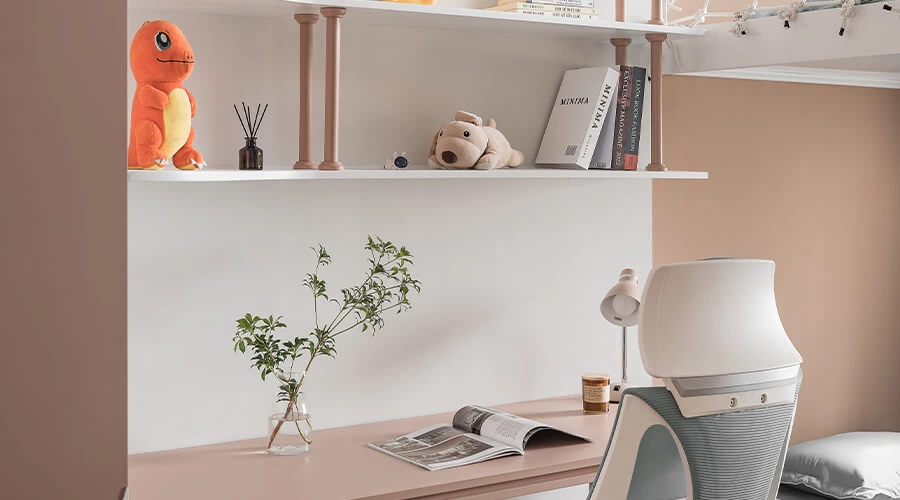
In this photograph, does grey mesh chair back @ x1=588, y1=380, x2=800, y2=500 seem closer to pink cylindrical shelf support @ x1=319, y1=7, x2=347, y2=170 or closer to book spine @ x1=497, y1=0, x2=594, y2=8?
pink cylindrical shelf support @ x1=319, y1=7, x2=347, y2=170

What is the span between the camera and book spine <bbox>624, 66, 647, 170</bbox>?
8.80 feet

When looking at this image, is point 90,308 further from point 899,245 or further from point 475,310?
point 899,245

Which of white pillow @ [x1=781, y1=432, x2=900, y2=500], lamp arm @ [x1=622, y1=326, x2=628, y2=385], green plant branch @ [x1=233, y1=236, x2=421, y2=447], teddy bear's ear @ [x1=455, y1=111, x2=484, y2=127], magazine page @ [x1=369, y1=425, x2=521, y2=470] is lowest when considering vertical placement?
white pillow @ [x1=781, y1=432, x2=900, y2=500]

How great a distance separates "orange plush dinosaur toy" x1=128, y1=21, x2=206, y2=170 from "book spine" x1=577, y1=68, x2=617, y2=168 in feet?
3.42

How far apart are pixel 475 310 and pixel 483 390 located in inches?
8.7

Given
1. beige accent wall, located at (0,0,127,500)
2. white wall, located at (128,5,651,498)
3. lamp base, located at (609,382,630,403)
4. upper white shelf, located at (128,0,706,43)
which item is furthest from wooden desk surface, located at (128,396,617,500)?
upper white shelf, located at (128,0,706,43)

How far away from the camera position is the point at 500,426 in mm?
2379

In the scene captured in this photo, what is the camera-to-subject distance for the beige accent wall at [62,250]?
1.54 meters

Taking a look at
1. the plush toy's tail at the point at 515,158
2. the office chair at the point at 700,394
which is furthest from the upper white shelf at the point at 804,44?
the office chair at the point at 700,394

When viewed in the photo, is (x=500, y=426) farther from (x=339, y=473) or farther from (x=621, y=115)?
(x=621, y=115)

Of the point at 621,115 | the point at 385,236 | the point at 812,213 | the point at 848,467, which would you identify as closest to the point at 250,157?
the point at 385,236

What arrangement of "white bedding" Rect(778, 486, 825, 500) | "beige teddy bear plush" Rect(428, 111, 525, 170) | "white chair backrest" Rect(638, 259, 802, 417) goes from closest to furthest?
"white chair backrest" Rect(638, 259, 802, 417)
"beige teddy bear plush" Rect(428, 111, 525, 170)
"white bedding" Rect(778, 486, 825, 500)

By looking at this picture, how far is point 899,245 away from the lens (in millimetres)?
3670

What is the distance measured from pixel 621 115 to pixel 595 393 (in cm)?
73
